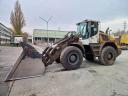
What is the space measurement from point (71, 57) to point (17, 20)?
53.9 metres

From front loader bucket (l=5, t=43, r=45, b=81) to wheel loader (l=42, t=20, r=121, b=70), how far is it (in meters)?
0.55

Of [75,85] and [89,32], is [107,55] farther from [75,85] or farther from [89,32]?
[75,85]

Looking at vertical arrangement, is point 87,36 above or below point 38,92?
above

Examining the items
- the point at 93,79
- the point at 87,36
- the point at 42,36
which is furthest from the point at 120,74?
the point at 42,36

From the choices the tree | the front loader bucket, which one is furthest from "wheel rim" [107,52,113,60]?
the tree

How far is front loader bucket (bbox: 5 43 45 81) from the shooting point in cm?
788

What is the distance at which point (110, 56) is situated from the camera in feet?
36.6

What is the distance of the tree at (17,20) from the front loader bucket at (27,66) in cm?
5337

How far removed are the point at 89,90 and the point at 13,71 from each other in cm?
330

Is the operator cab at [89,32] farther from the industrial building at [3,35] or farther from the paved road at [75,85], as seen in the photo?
the industrial building at [3,35]

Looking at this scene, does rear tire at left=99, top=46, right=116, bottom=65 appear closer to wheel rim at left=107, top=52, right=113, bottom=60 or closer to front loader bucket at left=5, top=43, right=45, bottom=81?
wheel rim at left=107, top=52, right=113, bottom=60

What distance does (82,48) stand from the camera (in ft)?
33.3

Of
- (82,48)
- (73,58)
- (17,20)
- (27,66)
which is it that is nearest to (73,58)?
(73,58)

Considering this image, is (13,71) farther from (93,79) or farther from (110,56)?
(110,56)
